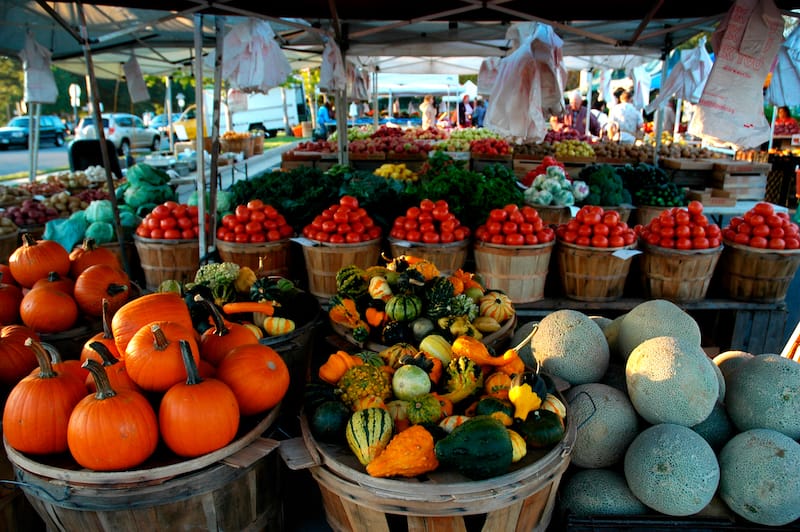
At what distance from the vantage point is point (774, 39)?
362cm

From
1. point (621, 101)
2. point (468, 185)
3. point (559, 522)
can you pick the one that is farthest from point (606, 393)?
point (621, 101)

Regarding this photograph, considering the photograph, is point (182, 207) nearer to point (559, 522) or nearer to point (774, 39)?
point (559, 522)

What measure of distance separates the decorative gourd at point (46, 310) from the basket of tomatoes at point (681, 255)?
162 inches

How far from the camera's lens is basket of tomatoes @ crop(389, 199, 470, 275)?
14.0 feet

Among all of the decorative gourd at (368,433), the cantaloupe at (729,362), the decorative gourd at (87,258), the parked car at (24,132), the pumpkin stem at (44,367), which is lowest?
the cantaloupe at (729,362)

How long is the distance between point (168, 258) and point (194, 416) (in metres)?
3.22

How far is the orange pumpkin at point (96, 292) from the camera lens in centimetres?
280

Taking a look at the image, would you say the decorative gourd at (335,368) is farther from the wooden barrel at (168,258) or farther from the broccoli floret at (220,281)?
the wooden barrel at (168,258)

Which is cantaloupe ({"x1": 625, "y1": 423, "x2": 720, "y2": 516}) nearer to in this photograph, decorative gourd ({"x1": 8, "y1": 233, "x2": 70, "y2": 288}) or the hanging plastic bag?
decorative gourd ({"x1": 8, "y1": 233, "x2": 70, "y2": 288})

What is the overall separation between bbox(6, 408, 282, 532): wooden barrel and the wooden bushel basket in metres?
0.19

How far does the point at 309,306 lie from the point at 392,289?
0.52 metres

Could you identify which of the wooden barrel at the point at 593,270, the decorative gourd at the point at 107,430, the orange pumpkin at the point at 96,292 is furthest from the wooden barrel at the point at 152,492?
the wooden barrel at the point at 593,270

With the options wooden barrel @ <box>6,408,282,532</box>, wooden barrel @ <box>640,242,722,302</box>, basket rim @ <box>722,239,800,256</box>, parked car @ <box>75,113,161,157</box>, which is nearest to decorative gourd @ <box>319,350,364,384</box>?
wooden barrel @ <box>6,408,282,532</box>

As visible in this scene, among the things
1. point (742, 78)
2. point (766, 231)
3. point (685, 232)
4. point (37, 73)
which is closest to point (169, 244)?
point (685, 232)
